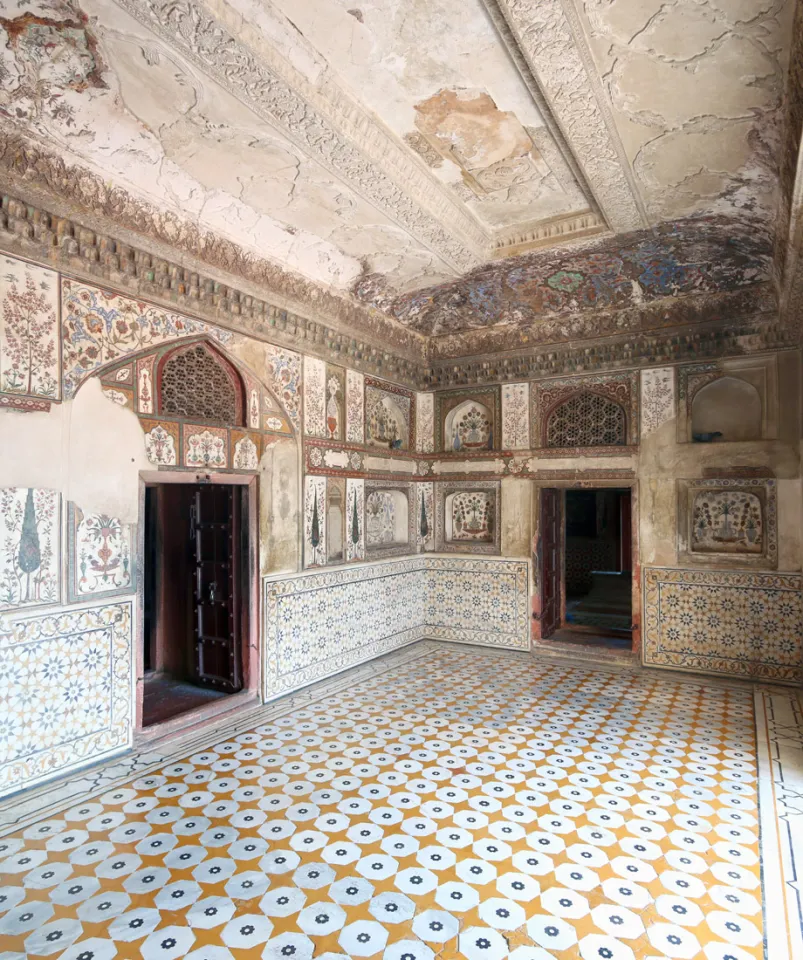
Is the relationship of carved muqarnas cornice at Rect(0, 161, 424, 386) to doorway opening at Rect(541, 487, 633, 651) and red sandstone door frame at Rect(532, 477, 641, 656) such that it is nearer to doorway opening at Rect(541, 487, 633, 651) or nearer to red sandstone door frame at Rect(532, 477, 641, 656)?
red sandstone door frame at Rect(532, 477, 641, 656)

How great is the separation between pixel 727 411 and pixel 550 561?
221 cm

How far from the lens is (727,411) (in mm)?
5266

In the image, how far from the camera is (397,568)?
20.0ft

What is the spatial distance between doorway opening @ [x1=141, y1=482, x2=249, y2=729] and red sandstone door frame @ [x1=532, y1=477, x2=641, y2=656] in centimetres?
293

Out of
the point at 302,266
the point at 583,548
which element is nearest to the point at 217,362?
the point at 302,266

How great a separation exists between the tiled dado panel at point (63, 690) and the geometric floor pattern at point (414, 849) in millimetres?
344

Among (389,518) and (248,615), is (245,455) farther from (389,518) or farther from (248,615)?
(389,518)

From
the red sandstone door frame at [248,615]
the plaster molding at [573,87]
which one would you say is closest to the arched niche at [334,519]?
the red sandstone door frame at [248,615]

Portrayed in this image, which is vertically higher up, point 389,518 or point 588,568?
point 389,518

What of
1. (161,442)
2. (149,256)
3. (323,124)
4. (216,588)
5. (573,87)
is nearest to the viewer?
(573,87)

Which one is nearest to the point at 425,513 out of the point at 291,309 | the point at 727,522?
the point at 291,309

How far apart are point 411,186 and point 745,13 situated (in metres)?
1.89

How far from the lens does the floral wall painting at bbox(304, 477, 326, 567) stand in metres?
4.94

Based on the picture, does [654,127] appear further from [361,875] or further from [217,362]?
[361,875]
